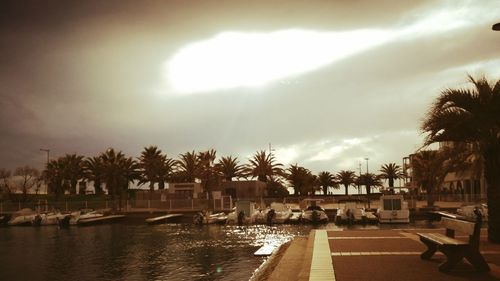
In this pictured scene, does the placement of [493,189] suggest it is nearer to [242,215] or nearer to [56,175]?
[242,215]

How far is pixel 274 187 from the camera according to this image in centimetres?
9450

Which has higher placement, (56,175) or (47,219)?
(56,175)

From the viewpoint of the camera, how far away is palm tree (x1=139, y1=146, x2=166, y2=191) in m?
81.9

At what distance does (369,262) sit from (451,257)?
2193 millimetres

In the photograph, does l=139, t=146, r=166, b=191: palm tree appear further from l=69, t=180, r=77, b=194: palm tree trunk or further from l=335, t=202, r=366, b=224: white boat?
l=335, t=202, r=366, b=224: white boat

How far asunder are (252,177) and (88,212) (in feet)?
120

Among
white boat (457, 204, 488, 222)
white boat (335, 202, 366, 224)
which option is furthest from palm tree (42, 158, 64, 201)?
white boat (457, 204, 488, 222)

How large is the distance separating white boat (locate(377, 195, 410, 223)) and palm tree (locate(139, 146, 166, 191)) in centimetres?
4620

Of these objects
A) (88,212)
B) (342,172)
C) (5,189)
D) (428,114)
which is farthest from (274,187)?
(428,114)

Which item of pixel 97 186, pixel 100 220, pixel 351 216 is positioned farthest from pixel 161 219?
pixel 97 186

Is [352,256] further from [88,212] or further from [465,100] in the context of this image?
[88,212]

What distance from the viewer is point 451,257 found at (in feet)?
36.6

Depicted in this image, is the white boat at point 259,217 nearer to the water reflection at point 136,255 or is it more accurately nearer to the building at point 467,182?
the water reflection at point 136,255

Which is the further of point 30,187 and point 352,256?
point 30,187
